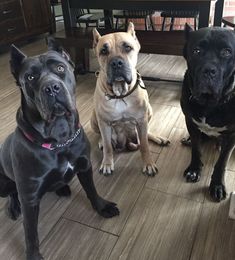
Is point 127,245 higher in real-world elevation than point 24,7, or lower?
lower

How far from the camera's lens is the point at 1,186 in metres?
1.33

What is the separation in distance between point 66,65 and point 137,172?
2.83ft

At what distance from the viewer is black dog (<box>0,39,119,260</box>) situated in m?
0.98

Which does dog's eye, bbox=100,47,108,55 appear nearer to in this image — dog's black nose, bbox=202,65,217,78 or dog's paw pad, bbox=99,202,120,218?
dog's black nose, bbox=202,65,217,78

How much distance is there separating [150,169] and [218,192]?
1.29 feet

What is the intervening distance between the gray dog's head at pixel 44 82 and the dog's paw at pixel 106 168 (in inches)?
28.1

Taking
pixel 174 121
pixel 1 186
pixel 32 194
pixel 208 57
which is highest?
pixel 208 57

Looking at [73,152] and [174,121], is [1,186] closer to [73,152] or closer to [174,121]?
[73,152]

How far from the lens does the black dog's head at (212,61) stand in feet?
3.82

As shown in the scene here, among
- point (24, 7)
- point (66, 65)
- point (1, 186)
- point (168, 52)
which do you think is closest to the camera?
point (66, 65)

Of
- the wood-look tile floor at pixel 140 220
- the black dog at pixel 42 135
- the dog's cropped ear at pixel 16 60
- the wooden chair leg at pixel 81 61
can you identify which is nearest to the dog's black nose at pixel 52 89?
the black dog at pixel 42 135

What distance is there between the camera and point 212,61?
1.17 meters

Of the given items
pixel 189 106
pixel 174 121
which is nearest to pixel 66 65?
pixel 189 106

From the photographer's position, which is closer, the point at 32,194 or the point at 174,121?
the point at 32,194
